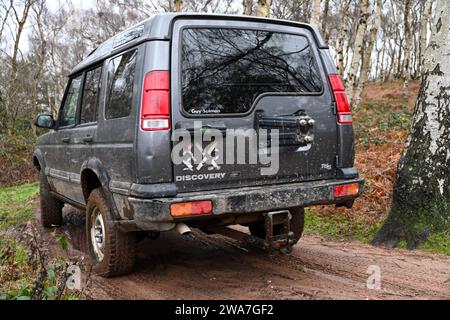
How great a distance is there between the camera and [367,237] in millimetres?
5234

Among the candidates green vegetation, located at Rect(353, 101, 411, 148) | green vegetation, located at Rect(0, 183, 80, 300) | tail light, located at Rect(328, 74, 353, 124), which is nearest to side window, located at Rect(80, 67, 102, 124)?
green vegetation, located at Rect(0, 183, 80, 300)

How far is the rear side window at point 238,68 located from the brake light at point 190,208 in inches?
27.8

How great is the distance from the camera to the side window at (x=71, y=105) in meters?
4.74

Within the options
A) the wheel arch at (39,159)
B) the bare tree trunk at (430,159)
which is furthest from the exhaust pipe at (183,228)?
the wheel arch at (39,159)

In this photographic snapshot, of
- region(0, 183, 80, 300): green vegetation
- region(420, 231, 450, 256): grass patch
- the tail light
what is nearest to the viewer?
region(0, 183, 80, 300): green vegetation

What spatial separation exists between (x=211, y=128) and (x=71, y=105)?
97.8 inches

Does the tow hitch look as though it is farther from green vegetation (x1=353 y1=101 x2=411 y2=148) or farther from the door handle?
green vegetation (x1=353 y1=101 x2=411 y2=148)

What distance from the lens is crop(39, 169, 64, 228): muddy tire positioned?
5922mm

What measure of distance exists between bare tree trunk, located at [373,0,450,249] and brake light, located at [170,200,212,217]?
9.04 feet

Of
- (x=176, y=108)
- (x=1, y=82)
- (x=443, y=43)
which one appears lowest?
(x=176, y=108)

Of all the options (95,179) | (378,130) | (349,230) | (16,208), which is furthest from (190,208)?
(378,130)
